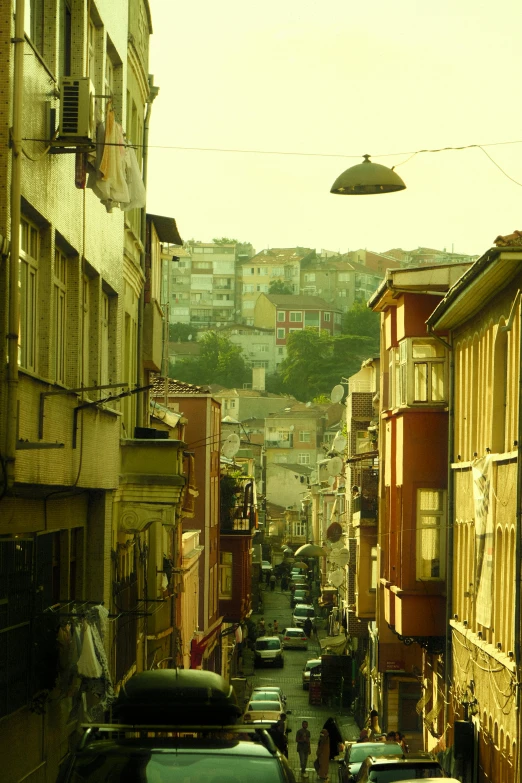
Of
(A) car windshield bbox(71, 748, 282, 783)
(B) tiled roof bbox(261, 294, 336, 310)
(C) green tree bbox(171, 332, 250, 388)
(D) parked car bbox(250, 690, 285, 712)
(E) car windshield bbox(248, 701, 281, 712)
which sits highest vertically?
(B) tiled roof bbox(261, 294, 336, 310)

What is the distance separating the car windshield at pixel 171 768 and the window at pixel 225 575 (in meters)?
44.6

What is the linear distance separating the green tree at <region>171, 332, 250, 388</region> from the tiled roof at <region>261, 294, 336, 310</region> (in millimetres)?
10532

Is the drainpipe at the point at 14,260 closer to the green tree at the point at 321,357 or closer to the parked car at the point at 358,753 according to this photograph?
the parked car at the point at 358,753

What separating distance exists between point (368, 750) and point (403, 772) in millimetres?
6332

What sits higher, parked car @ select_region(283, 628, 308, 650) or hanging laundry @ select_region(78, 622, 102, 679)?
hanging laundry @ select_region(78, 622, 102, 679)

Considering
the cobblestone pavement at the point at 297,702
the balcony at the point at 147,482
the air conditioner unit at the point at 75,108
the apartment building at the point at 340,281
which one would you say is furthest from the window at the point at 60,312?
the apartment building at the point at 340,281

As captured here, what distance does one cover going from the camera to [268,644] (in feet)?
204

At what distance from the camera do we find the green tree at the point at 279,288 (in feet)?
636

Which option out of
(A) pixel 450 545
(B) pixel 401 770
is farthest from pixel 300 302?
(B) pixel 401 770

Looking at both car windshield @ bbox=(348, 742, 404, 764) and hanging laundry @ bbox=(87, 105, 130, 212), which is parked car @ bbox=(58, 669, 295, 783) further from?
car windshield @ bbox=(348, 742, 404, 764)

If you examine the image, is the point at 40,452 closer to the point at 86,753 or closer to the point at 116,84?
the point at 86,753

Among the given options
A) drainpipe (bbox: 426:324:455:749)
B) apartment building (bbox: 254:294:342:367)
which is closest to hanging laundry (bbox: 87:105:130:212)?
drainpipe (bbox: 426:324:455:749)

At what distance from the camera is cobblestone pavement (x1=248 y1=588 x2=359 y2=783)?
37.9 metres

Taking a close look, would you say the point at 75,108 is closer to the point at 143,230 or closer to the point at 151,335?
the point at 143,230
